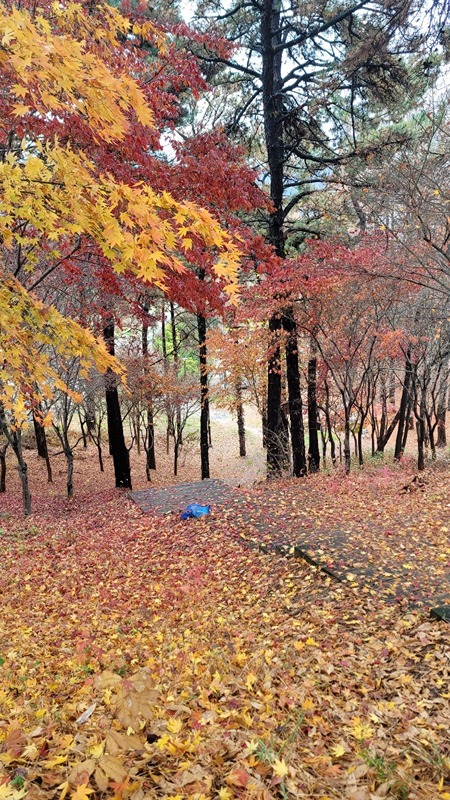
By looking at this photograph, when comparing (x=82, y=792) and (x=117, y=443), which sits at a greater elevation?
(x=117, y=443)

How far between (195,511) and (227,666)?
4.65 meters

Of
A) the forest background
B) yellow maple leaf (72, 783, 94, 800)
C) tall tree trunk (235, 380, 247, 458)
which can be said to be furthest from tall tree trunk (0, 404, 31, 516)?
yellow maple leaf (72, 783, 94, 800)

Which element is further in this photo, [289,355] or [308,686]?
[289,355]

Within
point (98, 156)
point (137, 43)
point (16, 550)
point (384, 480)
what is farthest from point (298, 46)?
point (16, 550)

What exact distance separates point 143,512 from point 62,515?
254cm

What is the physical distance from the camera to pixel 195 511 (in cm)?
796

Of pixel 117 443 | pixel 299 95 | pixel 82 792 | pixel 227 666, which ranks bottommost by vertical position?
pixel 227 666

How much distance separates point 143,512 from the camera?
905 centimetres

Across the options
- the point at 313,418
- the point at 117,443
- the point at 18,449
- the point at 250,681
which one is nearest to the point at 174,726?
the point at 250,681

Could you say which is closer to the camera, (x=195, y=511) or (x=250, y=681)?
(x=250, y=681)

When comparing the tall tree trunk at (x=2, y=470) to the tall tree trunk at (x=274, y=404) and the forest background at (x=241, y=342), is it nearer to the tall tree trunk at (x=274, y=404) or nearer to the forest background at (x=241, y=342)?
the forest background at (x=241, y=342)

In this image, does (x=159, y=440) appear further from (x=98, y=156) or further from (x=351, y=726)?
(x=351, y=726)

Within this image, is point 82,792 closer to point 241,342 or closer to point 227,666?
point 227,666

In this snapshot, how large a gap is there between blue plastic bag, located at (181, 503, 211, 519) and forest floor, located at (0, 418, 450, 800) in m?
0.38
